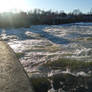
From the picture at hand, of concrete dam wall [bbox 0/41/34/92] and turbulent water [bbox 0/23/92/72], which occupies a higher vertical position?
concrete dam wall [bbox 0/41/34/92]

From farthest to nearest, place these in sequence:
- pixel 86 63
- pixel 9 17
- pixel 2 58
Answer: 1. pixel 9 17
2. pixel 2 58
3. pixel 86 63

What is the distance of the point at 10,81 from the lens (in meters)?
2.89

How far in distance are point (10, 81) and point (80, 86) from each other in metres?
1.30

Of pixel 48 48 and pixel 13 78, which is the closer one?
pixel 13 78

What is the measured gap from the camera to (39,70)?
145 inches

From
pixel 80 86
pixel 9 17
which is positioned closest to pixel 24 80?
pixel 80 86

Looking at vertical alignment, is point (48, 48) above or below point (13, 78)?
below

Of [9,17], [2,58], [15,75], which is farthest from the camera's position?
[9,17]

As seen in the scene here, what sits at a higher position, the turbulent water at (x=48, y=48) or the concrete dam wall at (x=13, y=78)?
the concrete dam wall at (x=13, y=78)

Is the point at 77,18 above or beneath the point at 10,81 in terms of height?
beneath

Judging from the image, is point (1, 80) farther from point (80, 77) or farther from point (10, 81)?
point (80, 77)

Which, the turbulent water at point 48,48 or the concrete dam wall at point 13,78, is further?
the turbulent water at point 48,48

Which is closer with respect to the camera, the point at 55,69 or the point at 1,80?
the point at 1,80

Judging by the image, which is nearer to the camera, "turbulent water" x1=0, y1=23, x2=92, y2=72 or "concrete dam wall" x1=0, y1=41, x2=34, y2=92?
"concrete dam wall" x1=0, y1=41, x2=34, y2=92
